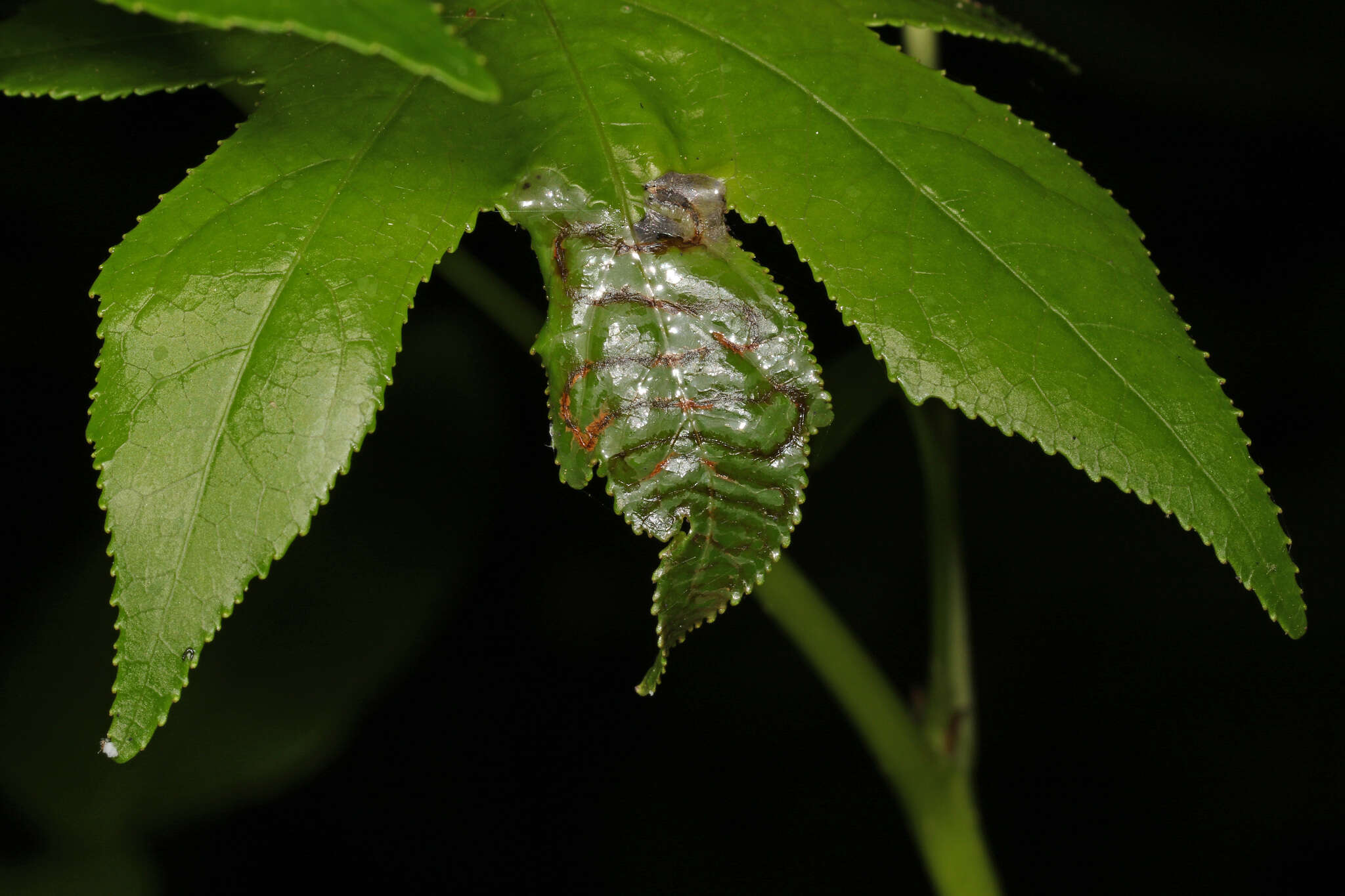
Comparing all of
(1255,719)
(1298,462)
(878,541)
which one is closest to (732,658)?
(878,541)

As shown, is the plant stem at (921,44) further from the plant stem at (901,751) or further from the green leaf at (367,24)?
the green leaf at (367,24)

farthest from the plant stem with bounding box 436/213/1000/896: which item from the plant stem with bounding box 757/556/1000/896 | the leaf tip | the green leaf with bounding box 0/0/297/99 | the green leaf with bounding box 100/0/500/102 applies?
the green leaf with bounding box 100/0/500/102

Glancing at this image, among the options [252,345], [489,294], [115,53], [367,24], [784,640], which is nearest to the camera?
[367,24]

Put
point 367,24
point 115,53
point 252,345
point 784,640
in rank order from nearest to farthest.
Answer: point 367,24 → point 252,345 → point 115,53 → point 784,640

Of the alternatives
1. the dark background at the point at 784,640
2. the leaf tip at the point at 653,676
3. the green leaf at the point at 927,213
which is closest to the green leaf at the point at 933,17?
the green leaf at the point at 927,213

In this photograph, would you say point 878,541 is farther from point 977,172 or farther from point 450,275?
point 977,172

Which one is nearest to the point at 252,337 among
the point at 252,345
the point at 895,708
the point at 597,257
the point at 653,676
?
the point at 252,345

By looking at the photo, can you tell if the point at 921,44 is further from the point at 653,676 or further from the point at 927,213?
the point at 653,676
